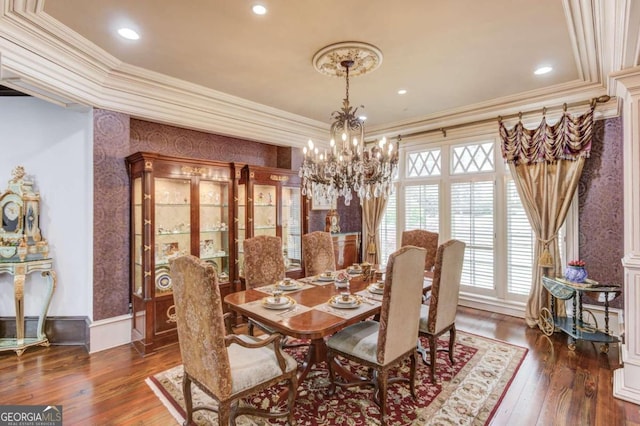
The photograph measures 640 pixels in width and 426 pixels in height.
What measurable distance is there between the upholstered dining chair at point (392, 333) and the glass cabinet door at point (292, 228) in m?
2.41

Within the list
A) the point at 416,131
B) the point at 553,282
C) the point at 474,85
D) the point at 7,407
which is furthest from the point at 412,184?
the point at 7,407

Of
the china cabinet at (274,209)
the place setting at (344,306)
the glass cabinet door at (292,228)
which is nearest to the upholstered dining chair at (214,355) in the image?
the place setting at (344,306)

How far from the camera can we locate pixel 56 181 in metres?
3.43

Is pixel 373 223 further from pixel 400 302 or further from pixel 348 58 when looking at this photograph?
pixel 400 302

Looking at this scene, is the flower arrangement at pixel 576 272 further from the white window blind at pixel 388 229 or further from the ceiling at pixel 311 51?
the white window blind at pixel 388 229

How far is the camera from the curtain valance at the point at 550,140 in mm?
3561

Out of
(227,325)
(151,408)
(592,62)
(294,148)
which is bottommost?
(151,408)

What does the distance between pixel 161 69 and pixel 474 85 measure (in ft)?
11.3

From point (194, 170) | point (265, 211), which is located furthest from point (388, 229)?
point (194, 170)

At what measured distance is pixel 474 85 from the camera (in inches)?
143

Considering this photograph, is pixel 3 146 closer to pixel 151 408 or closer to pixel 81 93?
pixel 81 93

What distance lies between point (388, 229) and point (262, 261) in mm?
2865

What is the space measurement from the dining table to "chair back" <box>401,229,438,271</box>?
97cm

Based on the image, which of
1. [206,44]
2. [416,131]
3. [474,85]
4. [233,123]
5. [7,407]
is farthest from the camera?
[416,131]
